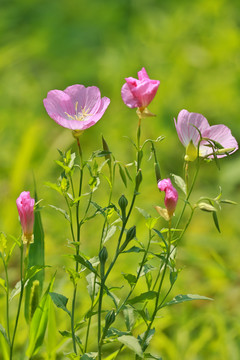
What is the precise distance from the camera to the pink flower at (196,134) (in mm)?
671

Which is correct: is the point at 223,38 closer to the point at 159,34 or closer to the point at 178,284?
the point at 159,34

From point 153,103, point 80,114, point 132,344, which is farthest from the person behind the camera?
point 153,103

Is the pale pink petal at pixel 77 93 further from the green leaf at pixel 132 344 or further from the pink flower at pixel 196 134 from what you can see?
the green leaf at pixel 132 344

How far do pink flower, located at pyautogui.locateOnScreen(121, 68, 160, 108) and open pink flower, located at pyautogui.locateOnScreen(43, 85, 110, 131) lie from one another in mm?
36

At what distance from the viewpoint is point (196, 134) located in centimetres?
70

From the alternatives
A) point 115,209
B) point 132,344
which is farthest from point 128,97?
point 132,344

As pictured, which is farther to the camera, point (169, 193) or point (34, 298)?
point (34, 298)

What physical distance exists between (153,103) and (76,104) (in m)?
1.44

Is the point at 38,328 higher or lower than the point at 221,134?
lower

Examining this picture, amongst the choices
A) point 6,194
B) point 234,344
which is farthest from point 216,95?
point 234,344

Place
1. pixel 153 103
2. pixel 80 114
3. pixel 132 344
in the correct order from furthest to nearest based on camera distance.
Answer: pixel 153 103
pixel 80 114
pixel 132 344

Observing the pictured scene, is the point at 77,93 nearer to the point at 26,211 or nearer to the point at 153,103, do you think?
the point at 26,211

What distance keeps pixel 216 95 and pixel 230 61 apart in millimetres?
173

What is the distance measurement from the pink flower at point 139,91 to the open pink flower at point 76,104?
4 centimetres
